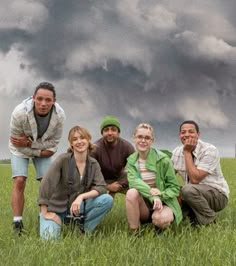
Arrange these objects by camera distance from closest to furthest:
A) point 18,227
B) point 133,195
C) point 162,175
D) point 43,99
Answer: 1. point 133,195
2. point 162,175
3. point 43,99
4. point 18,227

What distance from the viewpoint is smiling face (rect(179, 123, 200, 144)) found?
733 cm

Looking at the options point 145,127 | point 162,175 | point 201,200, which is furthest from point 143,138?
point 201,200

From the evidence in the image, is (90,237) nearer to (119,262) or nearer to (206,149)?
(119,262)

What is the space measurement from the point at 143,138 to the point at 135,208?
93cm

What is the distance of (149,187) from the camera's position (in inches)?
268

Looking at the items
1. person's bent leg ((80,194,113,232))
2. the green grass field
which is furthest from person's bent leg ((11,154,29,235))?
person's bent leg ((80,194,113,232))

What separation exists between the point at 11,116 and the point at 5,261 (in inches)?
104

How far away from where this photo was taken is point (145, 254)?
573 cm

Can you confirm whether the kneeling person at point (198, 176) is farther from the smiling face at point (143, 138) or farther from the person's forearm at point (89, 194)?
the person's forearm at point (89, 194)

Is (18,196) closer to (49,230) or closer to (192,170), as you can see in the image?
(49,230)

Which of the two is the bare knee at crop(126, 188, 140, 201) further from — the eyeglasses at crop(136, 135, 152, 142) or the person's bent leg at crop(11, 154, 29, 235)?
the person's bent leg at crop(11, 154, 29, 235)

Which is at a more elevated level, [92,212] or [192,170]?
[192,170]

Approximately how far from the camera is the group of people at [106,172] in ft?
22.5

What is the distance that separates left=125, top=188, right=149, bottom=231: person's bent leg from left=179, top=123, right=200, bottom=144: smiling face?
1142 millimetres
